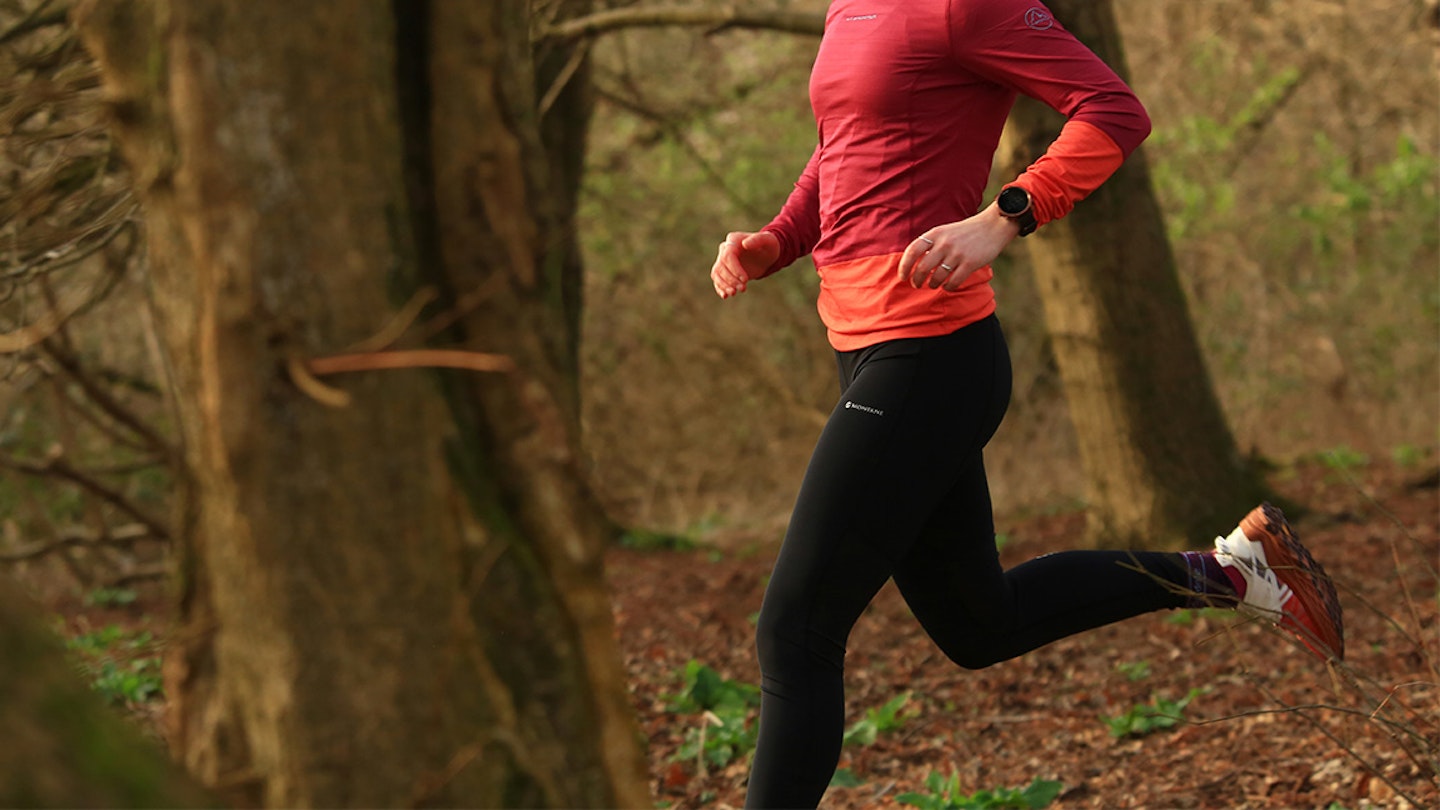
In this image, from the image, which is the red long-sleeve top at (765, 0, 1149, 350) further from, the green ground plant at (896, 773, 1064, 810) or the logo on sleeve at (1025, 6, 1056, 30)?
the green ground plant at (896, 773, 1064, 810)

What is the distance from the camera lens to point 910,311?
255 centimetres

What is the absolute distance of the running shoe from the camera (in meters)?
3.04

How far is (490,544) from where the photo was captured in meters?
1.66

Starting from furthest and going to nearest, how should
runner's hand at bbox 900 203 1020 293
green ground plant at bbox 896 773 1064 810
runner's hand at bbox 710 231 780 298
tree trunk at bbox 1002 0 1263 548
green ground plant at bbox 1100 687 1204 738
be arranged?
tree trunk at bbox 1002 0 1263 548 → green ground plant at bbox 1100 687 1204 738 → green ground plant at bbox 896 773 1064 810 → runner's hand at bbox 710 231 780 298 → runner's hand at bbox 900 203 1020 293

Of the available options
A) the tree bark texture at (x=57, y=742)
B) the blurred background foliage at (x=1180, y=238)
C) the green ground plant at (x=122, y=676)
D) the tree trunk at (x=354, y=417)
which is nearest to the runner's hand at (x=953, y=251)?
the tree trunk at (x=354, y=417)

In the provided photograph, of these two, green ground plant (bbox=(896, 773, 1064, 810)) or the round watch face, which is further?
green ground plant (bbox=(896, 773, 1064, 810))

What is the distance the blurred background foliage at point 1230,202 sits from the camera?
31.4ft

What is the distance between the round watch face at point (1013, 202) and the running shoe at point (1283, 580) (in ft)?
3.68

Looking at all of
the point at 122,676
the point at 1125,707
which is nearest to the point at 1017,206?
the point at 1125,707

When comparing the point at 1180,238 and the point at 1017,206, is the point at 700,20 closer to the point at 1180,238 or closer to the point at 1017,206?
the point at 1017,206

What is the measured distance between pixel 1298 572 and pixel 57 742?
8.72 ft

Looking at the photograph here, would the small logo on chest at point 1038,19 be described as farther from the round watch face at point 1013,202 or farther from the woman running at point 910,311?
the round watch face at point 1013,202

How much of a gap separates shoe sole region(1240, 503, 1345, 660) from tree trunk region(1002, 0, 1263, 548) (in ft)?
8.23

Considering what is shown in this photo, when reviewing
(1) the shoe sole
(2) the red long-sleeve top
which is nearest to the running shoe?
(1) the shoe sole
